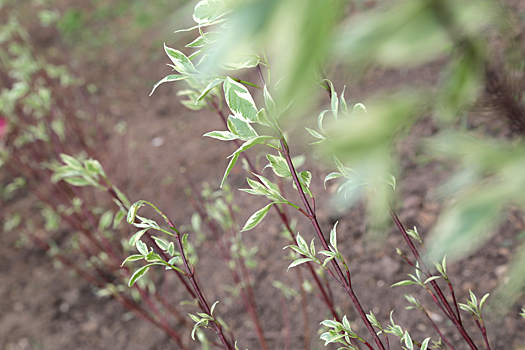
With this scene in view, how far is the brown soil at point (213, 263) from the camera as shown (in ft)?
5.59

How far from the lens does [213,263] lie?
2412 millimetres

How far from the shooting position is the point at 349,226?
2.12 metres

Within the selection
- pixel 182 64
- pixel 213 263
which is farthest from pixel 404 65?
pixel 213 263

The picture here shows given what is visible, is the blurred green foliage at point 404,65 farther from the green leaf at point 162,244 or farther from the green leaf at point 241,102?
the green leaf at point 162,244

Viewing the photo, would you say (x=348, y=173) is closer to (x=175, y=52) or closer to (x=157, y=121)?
(x=175, y=52)

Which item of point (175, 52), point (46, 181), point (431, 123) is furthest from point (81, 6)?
point (175, 52)

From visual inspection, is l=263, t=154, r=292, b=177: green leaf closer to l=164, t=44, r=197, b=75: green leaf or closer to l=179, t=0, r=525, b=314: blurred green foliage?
l=164, t=44, r=197, b=75: green leaf

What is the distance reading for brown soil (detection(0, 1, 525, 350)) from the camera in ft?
5.59

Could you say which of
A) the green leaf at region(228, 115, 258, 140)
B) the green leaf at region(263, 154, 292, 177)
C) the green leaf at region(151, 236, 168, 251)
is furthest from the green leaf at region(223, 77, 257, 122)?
the green leaf at region(151, 236, 168, 251)

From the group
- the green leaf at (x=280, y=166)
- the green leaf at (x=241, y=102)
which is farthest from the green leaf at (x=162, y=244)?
the green leaf at (x=241, y=102)

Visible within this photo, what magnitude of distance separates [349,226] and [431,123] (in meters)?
0.73

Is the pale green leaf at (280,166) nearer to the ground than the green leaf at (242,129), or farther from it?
nearer to the ground

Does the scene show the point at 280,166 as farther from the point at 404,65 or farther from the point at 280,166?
the point at 404,65

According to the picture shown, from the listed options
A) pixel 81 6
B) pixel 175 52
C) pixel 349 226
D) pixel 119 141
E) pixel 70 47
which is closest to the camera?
pixel 175 52
